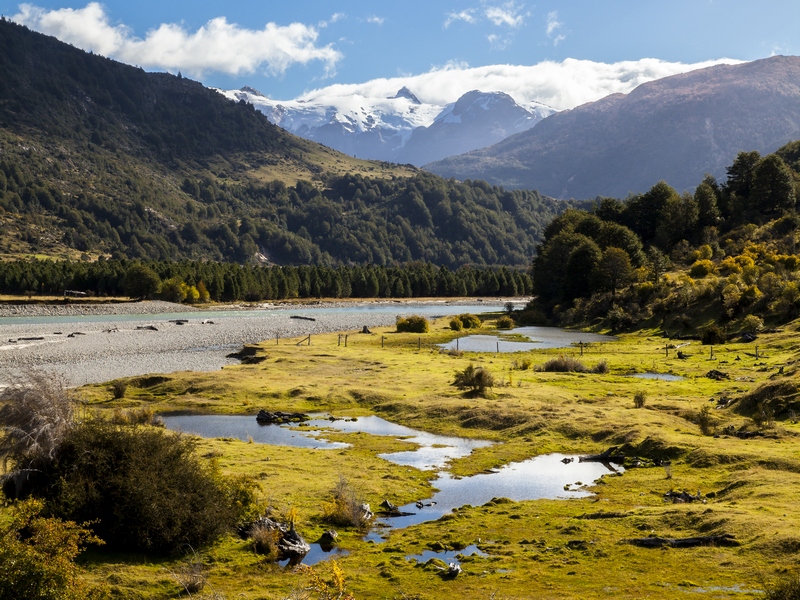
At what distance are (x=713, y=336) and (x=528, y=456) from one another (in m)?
47.5

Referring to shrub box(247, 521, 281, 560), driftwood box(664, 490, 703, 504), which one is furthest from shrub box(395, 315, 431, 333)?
shrub box(247, 521, 281, 560)

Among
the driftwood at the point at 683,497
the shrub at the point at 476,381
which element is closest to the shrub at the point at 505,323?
the shrub at the point at 476,381

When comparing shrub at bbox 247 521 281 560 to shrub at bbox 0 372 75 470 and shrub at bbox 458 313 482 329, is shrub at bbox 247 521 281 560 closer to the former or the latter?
shrub at bbox 0 372 75 470

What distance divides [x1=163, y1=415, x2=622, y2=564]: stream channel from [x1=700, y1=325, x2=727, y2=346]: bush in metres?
43.8

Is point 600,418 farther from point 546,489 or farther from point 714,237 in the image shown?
point 714,237

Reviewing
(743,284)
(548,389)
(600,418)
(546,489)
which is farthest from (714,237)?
(546,489)

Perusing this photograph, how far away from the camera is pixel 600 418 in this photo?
4197 centimetres

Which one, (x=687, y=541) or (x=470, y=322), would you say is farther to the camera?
(x=470, y=322)

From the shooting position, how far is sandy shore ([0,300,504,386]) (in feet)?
233

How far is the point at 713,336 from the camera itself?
75438 millimetres

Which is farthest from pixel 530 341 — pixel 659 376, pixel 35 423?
pixel 35 423

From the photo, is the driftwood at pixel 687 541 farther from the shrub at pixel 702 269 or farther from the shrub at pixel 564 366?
the shrub at pixel 702 269

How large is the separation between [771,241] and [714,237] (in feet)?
57.3

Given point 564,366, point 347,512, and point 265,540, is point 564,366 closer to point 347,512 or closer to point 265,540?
point 347,512
